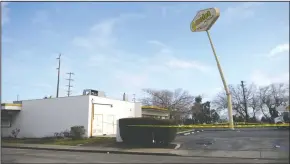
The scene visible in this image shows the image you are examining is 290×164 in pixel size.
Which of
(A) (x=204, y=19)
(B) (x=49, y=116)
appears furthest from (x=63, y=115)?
(A) (x=204, y=19)

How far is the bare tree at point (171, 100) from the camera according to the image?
61750 millimetres

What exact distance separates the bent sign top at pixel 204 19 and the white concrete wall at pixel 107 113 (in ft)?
57.5

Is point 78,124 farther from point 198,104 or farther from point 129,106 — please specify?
point 198,104

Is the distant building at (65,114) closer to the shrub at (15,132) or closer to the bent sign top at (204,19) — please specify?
the shrub at (15,132)

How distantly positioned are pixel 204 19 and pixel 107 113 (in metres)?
20.9

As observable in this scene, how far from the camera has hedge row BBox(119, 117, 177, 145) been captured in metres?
20.5

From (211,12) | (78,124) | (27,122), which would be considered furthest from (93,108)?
(211,12)

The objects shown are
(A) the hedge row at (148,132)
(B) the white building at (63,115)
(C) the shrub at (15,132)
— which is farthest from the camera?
(C) the shrub at (15,132)

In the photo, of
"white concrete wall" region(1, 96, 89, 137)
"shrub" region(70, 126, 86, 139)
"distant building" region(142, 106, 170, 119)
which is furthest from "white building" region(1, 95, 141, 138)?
"distant building" region(142, 106, 170, 119)

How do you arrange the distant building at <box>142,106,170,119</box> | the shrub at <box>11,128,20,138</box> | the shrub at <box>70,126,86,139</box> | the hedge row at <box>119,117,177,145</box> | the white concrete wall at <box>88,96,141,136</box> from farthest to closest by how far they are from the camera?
the distant building at <box>142,106,170,119</box>, the shrub at <box>11,128,20,138</box>, the white concrete wall at <box>88,96,141,136</box>, the shrub at <box>70,126,86,139</box>, the hedge row at <box>119,117,177,145</box>

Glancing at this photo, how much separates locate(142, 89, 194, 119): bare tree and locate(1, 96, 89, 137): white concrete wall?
31.1 metres

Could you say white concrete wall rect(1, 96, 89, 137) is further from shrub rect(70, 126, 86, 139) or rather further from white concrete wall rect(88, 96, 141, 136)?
shrub rect(70, 126, 86, 139)

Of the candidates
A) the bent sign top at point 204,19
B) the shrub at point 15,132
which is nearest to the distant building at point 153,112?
the shrub at point 15,132

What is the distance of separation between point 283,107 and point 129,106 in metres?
30.1
